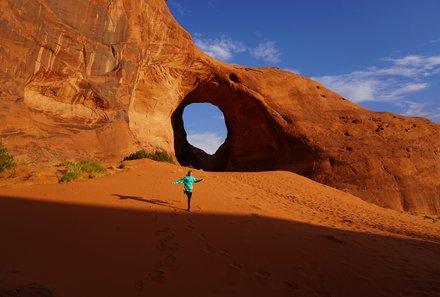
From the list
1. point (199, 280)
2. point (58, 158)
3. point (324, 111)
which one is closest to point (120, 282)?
point (199, 280)

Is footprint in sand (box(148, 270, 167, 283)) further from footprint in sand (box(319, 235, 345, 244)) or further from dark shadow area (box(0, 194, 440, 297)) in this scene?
footprint in sand (box(319, 235, 345, 244))

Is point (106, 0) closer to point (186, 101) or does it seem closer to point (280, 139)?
point (186, 101)

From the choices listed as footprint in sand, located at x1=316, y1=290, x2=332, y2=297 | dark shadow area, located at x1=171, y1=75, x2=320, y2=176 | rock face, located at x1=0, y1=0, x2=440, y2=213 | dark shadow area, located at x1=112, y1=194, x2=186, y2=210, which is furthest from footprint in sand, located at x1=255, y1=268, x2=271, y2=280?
dark shadow area, located at x1=171, y1=75, x2=320, y2=176

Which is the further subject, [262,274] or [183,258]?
[183,258]

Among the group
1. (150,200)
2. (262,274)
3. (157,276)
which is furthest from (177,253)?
(150,200)

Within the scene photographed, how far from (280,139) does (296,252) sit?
18732mm

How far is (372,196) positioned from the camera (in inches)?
749

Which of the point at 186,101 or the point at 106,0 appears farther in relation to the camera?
the point at 186,101

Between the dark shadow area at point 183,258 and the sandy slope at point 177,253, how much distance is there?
0.05 ft

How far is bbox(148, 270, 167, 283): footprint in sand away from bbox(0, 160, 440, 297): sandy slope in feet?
0.04

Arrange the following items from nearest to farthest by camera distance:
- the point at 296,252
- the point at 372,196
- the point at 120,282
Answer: the point at 120,282, the point at 296,252, the point at 372,196

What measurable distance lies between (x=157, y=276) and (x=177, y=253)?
77 cm

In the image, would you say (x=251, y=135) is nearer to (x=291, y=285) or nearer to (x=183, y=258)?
(x=183, y=258)

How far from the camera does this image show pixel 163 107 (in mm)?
19859
